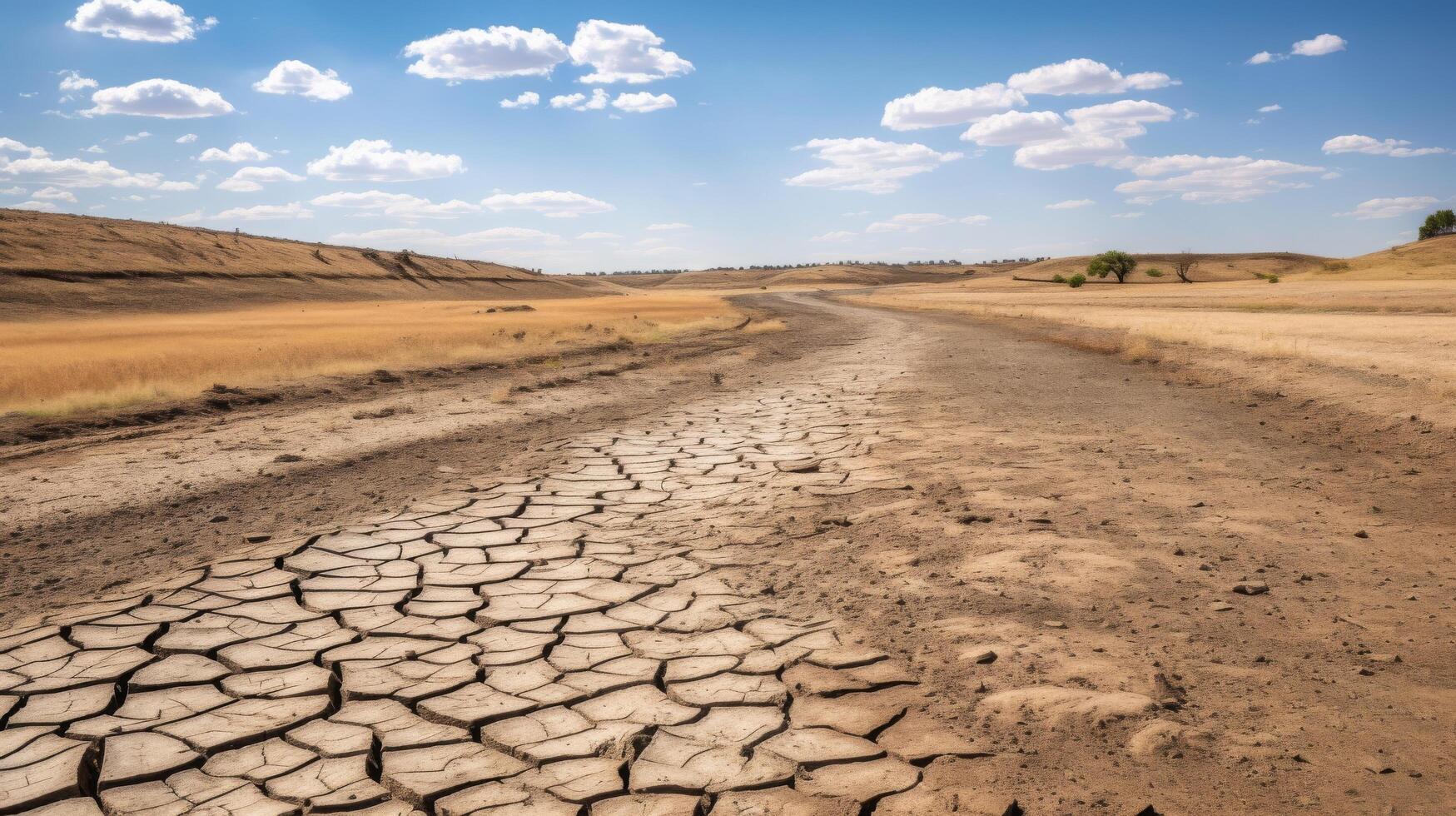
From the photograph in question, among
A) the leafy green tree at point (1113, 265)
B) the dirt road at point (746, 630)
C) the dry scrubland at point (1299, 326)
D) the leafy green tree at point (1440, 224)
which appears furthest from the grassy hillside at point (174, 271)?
the leafy green tree at point (1440, 224)

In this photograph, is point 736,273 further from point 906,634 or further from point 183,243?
point 906,634

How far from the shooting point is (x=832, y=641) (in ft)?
11.2

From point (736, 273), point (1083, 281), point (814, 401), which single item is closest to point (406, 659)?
point (814, 401)

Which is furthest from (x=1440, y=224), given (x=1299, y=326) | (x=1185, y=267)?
(x=1299, y=326)

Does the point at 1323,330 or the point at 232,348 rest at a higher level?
the point at 1323,330

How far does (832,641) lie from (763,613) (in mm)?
419

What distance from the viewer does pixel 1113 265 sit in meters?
81.5

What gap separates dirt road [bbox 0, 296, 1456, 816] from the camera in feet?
8.14

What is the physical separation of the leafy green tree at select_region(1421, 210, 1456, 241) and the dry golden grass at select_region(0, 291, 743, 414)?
327ft

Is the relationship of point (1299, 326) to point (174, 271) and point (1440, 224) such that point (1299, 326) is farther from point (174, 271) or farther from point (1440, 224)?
point (1440, 224)

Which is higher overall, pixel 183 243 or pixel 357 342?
pixel 183 243

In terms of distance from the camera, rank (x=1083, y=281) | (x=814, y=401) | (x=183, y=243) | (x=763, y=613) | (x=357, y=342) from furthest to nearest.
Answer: (x=1083, y=281) → (x=183, y=243) → (x=357, y=342) → (x=814, y=401) → (x=763, y=613)

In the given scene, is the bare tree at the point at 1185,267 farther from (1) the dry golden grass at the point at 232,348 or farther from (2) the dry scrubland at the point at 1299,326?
(1) the dry golden grass at the point at 232,348

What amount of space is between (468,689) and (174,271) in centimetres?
4709
